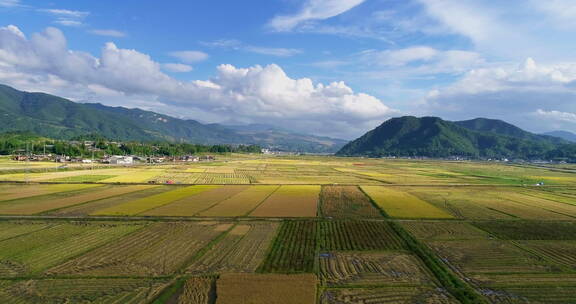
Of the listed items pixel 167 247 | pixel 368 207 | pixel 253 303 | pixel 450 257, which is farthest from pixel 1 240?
pixel 368 207

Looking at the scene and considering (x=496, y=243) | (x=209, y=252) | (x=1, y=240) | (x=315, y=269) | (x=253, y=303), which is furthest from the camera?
(x=496, y=243)

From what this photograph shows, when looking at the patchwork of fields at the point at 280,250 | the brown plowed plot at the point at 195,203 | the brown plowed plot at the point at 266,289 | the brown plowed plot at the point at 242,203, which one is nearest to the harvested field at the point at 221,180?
the brown plowed plot at the point at 242,203

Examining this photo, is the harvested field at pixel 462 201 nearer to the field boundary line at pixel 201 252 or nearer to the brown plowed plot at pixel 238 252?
the brown plowed plot at pixel 238 252

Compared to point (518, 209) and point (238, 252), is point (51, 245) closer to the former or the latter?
point (238, 252)

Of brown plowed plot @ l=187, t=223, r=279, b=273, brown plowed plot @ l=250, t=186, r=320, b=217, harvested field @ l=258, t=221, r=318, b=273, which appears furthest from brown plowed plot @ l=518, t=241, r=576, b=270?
brown plowed plot @ l=187, t=223, r=279, b=273

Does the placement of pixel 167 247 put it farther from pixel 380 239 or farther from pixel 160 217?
pixel 380 239

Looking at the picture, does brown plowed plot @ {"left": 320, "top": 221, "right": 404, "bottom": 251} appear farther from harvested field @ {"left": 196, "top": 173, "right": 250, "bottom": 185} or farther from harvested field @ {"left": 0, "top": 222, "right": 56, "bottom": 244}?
harvested field @ {"left": 196, "top": 173, "right": 250, "bottom": 185}

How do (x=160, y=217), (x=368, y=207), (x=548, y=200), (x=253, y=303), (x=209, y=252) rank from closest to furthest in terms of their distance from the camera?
(x=253, y=303) < (x=209, y=252) < (x=160, y=217) < (x=368, y=207) < (x=548, y=200)
